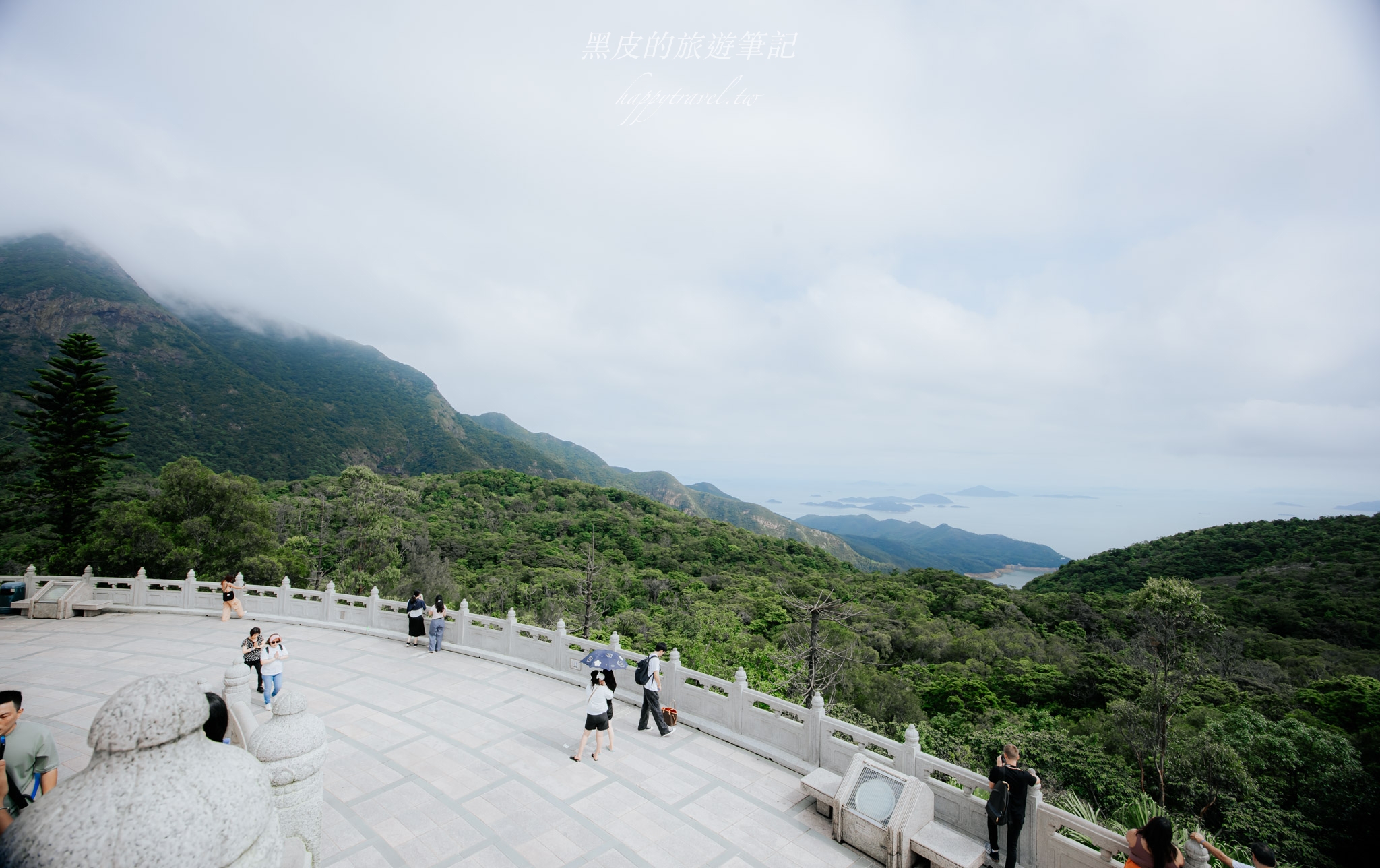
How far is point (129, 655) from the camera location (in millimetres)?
11961

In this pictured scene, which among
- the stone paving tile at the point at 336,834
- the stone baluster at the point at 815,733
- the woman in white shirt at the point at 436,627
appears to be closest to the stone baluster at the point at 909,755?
the stone baluster at the point at 815,733

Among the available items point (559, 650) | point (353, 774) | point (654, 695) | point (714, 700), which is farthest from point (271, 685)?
point (714, 700)

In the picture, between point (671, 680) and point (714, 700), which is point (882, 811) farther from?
point (671, 680)

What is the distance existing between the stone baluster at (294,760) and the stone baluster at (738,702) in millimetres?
5817

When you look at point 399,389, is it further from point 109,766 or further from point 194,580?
point 109,766

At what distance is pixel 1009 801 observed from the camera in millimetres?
5926

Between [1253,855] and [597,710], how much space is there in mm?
6733

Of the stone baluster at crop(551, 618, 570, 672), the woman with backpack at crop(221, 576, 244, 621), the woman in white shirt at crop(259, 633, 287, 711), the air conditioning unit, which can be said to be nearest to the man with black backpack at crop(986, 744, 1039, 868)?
the air conditioning unit

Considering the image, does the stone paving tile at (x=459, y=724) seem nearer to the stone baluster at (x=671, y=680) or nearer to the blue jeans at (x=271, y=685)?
the blue jeans at (x=271, y=685)

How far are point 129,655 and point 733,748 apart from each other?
13.2m

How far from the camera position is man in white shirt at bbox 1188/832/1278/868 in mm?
4293

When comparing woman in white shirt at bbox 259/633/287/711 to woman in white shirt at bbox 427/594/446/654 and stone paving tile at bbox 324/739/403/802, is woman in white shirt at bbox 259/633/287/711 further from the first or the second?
woman in white shirt at bbox 427/594/446/654

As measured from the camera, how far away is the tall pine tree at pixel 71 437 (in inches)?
820

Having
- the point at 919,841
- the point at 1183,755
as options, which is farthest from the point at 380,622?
the point at 1183,755
